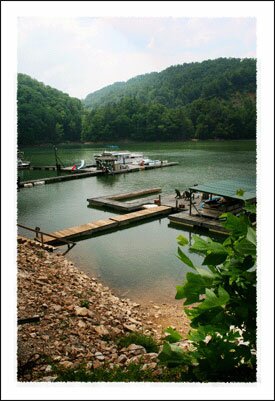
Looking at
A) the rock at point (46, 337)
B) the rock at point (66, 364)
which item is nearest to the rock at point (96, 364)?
the rock at point (66, 364)

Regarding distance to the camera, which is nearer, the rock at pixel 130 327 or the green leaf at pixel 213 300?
the green leaf at pixel 213 300

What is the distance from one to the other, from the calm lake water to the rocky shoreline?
77cm

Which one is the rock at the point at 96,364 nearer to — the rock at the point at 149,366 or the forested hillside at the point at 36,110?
the rock at the point at 149,366

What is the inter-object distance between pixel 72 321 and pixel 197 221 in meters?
7.60

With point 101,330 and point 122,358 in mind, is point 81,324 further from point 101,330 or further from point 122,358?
point 122,358

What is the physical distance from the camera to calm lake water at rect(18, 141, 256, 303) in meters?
7.42

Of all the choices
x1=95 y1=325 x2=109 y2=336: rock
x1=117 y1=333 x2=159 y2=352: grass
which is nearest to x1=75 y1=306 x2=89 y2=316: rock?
x1=95 y1=325 x2=109 y2=336: rock

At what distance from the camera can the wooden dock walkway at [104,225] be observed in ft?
33.2

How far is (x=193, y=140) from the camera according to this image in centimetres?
4762

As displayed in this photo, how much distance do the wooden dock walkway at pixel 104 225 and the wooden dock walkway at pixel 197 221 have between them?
100 cm

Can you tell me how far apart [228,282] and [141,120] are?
5550 cm

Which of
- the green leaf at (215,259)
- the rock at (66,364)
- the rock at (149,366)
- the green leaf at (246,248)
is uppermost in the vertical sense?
the green leaf at (246,248)

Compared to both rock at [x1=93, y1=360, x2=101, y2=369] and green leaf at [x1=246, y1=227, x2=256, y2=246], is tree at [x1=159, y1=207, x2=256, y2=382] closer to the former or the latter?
green leaf at [x1=246, y1=227, x2=256, y2=246]

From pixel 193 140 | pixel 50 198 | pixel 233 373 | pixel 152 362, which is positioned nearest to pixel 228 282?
pixel 233 373
